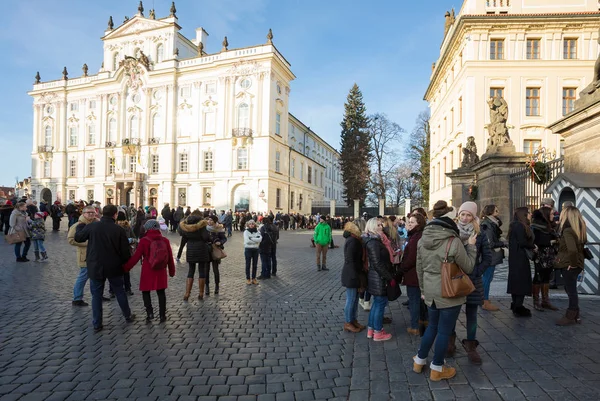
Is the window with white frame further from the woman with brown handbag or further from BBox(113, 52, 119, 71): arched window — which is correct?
the woman with brown handbag

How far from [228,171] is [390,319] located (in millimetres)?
38178

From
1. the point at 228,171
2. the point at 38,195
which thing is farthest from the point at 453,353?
the point at 38,195

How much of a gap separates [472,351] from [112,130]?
173ft

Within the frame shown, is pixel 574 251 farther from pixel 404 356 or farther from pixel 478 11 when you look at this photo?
pixel 478 11

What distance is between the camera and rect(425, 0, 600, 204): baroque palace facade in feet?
90.9

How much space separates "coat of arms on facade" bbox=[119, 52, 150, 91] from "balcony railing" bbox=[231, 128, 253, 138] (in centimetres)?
1428

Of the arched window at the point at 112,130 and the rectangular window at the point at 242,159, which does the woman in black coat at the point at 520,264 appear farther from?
the arched window at the point at 112,130

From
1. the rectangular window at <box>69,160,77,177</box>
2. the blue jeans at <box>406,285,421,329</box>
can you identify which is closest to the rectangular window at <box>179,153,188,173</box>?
the rectangular window at <box>69,160,77,177</box>

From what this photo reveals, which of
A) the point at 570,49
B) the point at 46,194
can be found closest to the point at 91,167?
the point at 46,194

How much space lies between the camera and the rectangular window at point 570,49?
2814cm

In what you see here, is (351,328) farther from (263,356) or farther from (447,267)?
(447,267)

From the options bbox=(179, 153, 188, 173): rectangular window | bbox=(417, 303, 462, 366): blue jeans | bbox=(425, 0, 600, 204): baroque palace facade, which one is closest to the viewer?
bbox=(417, 303, 462, 366): blue jeans

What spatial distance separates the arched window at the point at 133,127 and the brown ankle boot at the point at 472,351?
49308mm

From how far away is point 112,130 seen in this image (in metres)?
49.1
